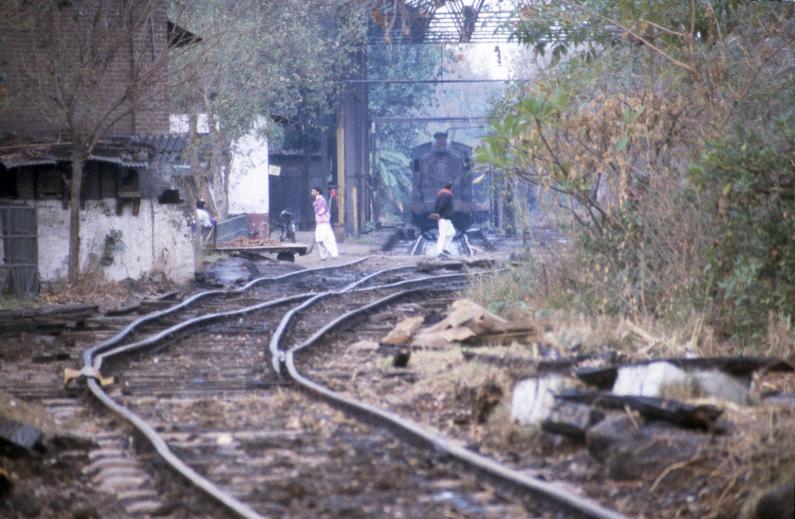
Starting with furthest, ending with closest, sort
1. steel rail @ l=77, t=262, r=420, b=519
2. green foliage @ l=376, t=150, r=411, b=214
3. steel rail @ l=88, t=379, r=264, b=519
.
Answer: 1. green foliage @ l=376, t=150, r=411, b=214
2. steel rail @ l=77, t=262, r=420, b=519
3. steel rail @ l=88, t=379, r=264, b=519

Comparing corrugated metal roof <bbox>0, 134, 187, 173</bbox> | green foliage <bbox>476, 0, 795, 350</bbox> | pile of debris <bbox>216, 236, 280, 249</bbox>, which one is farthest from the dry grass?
pile of debris <bbox>216, 236, 280, 249</bbox>

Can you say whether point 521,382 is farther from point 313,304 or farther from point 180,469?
point 313,304

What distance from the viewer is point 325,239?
2903 cm

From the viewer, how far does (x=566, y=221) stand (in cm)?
1484

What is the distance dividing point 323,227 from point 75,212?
10.1m

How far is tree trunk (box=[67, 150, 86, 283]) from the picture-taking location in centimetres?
1923

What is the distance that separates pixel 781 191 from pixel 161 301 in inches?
406

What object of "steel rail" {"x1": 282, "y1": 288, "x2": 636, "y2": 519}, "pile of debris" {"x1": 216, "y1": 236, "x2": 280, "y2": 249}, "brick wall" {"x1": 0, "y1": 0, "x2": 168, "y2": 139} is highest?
"brick wall" {"x1": 0, "y1": 0, "x2": 168, "y2": 139}

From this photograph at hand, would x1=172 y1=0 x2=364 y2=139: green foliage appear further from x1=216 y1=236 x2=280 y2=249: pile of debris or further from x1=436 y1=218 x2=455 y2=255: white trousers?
x1=436 y1=218 x2=455 y2=255: white trousers

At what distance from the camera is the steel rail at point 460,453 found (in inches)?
210

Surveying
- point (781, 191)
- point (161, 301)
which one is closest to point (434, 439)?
point (781, 191)

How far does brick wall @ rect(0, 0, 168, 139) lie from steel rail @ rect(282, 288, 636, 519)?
36.0 ft

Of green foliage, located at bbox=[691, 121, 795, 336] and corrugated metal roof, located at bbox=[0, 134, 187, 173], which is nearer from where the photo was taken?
green foliage, located at bbox=[691, 121, 795, 336]

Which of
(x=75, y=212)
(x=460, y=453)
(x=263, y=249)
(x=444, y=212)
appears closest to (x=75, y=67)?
(x=75, y=212)
